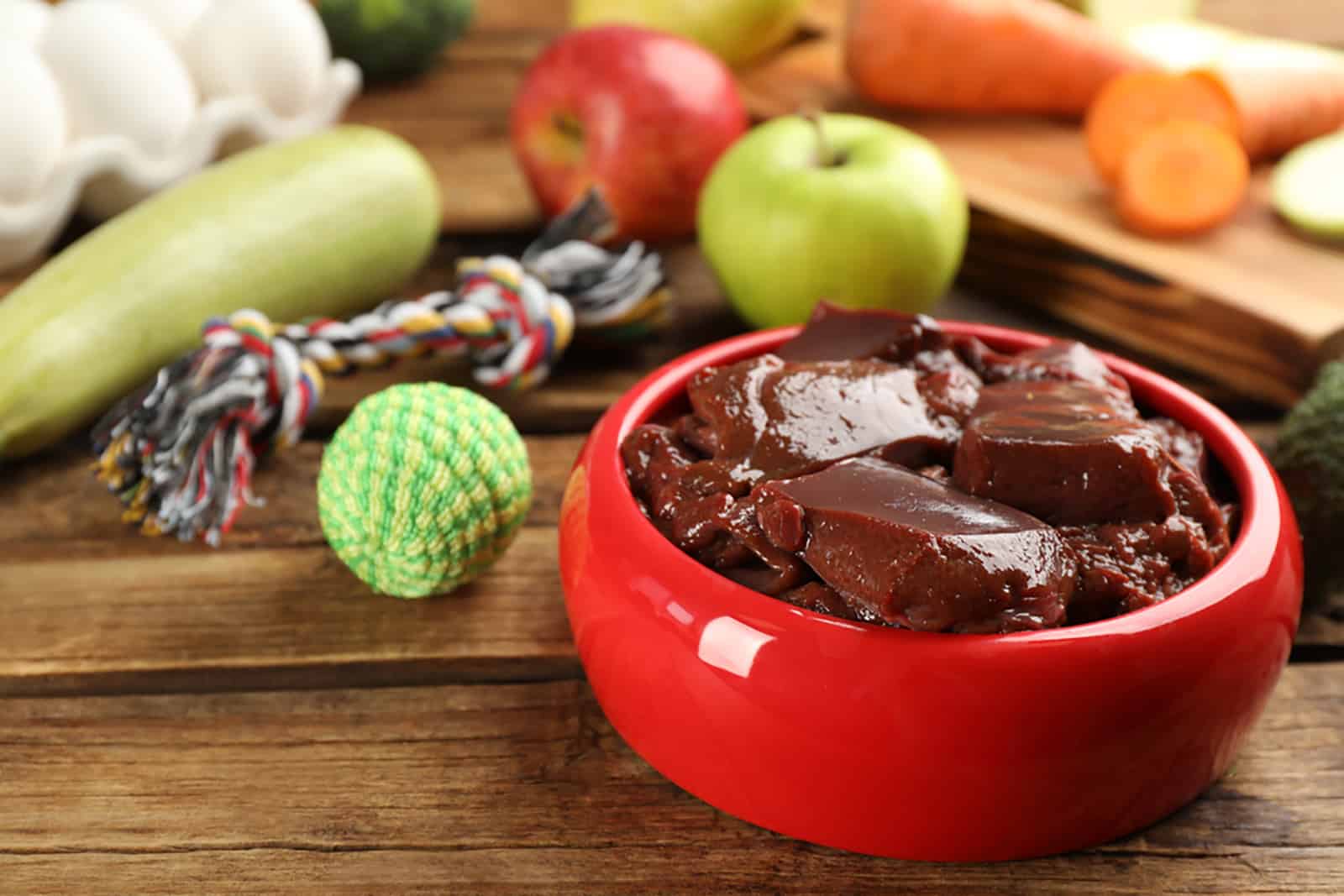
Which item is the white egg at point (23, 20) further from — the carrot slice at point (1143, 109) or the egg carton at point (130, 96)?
the carrot slice at point (1143, 109)

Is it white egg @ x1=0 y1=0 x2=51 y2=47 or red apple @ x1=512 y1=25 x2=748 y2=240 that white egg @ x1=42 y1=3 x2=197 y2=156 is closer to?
white egg @ x1=0 y1=0 x2=51 y2=47

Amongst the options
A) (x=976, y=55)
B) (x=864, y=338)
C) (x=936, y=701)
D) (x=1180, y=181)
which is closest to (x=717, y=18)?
(x=976, y=55)

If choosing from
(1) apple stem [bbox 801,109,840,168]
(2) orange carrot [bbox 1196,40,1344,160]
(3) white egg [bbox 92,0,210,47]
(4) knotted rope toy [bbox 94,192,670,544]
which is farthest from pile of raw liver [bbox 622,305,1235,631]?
(3) white egg [bbox 92,0,210,47]

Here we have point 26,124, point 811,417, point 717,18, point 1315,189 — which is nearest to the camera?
point 811,417

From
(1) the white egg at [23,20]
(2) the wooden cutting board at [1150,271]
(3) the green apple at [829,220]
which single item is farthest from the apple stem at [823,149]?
(1) the white egg at [23,20]

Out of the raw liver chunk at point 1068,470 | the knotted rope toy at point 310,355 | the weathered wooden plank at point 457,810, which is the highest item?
the raw liver chunk at point 1068,470

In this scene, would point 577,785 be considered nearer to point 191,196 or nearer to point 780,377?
point 780,377

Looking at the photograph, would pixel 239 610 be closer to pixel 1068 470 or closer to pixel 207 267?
pixel 207 267
